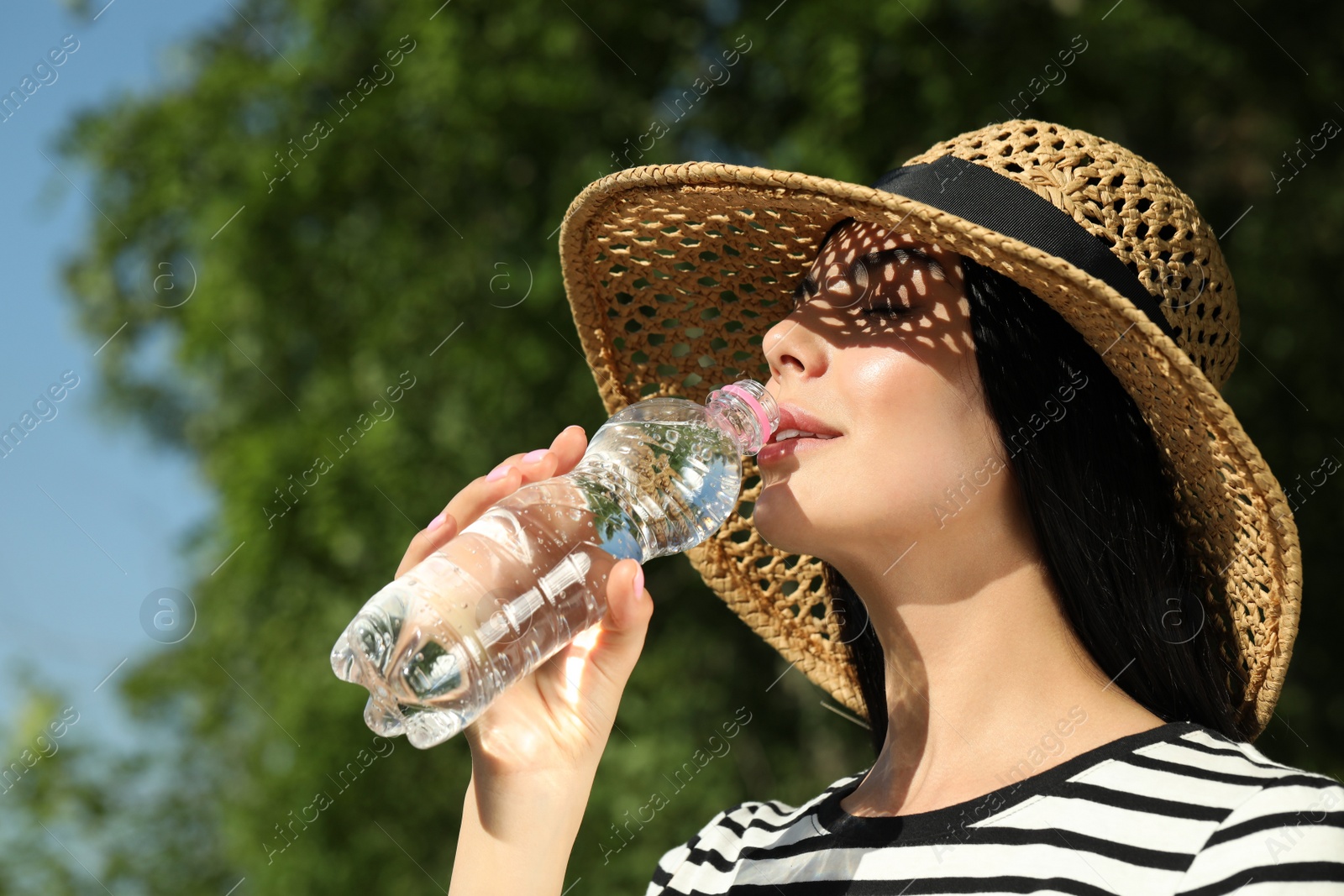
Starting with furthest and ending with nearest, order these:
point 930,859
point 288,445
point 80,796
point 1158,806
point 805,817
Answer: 1. point 80,796
2. point 288,445
3. point 805,817
4. point 930,859
5. point 1158,806

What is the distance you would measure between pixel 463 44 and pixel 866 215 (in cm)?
294

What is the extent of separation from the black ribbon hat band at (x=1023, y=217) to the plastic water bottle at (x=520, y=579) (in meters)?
0.35

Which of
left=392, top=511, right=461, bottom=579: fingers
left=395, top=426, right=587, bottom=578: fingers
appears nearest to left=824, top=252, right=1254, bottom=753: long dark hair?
left=395, top=426, right=587, bottom=578: fingers

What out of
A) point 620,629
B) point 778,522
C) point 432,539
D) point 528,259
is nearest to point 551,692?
point 620,629

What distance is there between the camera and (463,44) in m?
3.98

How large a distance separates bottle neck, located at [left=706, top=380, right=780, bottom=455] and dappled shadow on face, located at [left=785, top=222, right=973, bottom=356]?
120 millimetres

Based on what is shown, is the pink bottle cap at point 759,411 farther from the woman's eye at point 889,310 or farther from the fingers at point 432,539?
the fingers at point 432,539

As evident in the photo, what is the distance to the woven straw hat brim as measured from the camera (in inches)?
53.3

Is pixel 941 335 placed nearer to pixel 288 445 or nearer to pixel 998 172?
pixel 998 172

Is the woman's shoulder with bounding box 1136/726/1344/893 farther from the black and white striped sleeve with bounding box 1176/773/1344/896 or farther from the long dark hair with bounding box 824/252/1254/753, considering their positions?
the long dark hair with bounding box 824/252/1254/753

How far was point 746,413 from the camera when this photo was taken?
157cm

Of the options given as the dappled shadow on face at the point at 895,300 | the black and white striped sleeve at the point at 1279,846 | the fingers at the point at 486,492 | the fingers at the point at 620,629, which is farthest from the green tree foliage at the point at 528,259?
the black and white striped sleeve at the point at 1279,846

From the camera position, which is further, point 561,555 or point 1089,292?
point 561,555

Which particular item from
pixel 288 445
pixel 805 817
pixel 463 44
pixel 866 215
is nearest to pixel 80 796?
pixel 288 445
